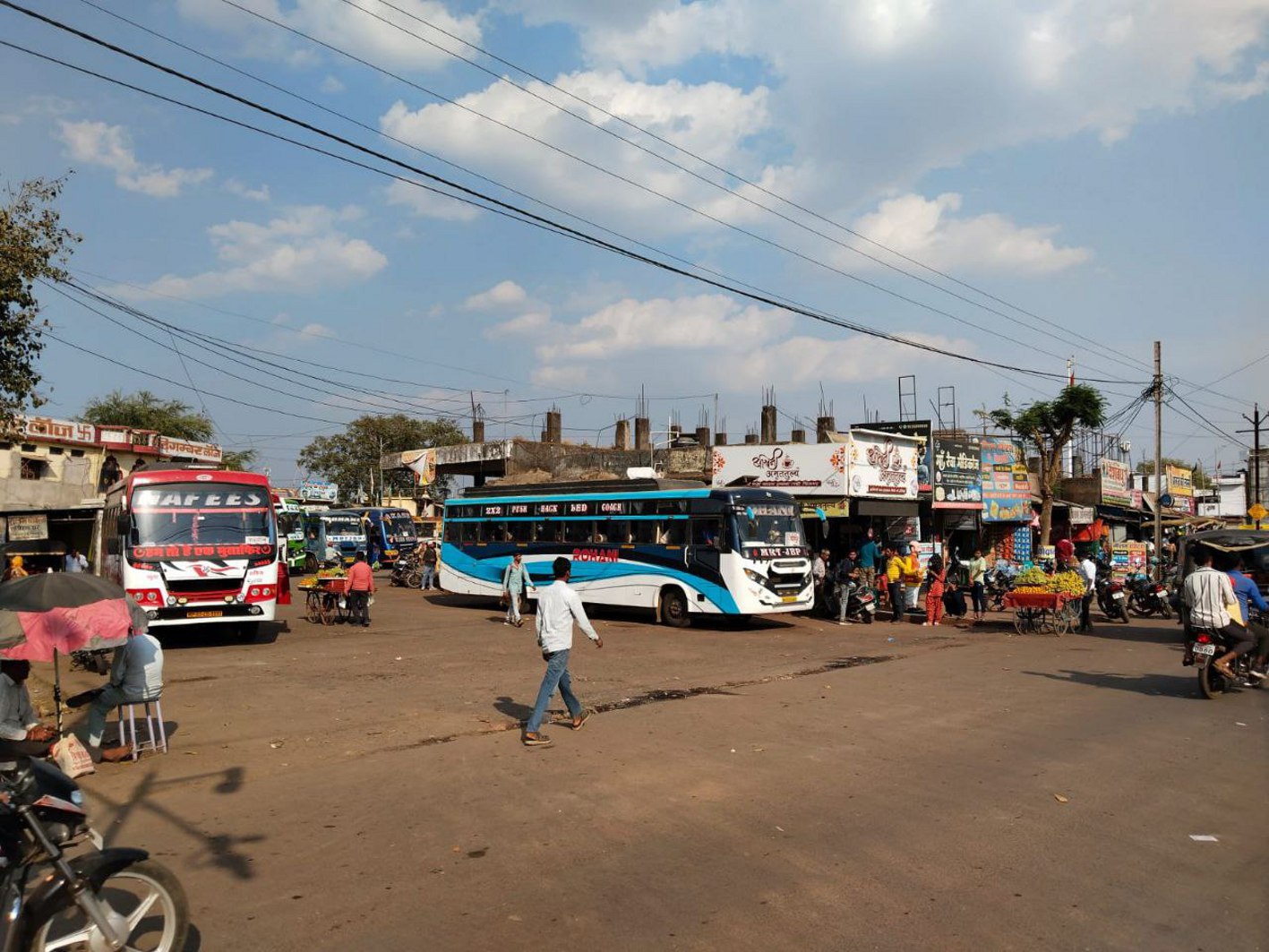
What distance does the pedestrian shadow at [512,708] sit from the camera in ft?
33.8

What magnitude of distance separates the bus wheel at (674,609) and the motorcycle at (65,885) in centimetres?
1689

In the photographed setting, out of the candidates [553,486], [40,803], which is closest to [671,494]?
[553,486]

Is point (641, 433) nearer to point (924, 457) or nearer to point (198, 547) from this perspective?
point (924, 457)

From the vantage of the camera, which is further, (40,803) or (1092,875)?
(1092,875)

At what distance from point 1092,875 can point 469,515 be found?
22030mm

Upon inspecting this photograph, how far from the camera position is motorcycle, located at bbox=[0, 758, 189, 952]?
380 cm

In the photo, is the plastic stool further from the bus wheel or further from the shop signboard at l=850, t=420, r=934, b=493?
the shop signboard at l=850, t=420, r=934, b=493

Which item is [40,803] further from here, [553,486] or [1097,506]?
[1097,506]

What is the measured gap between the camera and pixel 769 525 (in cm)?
2014

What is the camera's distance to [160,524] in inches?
645

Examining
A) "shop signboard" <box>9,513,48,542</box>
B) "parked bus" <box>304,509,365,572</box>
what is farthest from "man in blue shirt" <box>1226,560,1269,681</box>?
"parked bus" <box>304,509,365,572</box>

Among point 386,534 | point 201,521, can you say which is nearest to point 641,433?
point 386,534

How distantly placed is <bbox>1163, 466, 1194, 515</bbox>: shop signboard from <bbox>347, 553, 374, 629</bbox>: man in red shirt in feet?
145

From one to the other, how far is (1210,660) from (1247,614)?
4.42 feet
